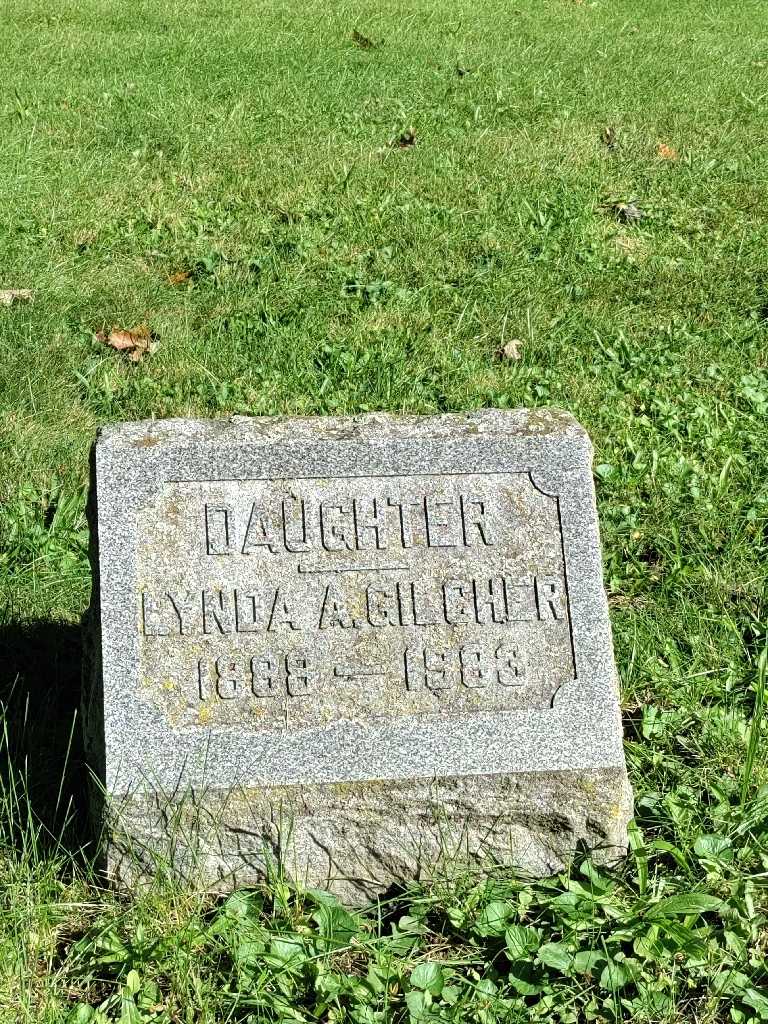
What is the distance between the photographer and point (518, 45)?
27.2ft

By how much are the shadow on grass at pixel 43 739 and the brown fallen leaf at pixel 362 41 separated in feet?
19.2

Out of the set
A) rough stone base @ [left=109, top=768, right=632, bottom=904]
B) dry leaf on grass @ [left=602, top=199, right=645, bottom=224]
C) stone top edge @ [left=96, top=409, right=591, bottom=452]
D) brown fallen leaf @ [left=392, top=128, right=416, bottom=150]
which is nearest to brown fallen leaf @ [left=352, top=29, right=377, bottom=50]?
brown fallen leaf @ [left=392, top=128, right=416, bottom=150]

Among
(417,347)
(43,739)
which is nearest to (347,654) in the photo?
(43,739)

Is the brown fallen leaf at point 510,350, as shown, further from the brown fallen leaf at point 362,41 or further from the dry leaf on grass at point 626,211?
the brown fallen leaf at point 362,41

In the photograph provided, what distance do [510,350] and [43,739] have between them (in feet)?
8.87

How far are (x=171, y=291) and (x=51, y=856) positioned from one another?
10.5 ft

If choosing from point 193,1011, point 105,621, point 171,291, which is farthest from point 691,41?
point 193,1011

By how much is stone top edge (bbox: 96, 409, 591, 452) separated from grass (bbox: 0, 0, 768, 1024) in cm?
82

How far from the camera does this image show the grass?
249cm

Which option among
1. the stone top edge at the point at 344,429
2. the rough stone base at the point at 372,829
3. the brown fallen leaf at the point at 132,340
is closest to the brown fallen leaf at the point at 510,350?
the brown fallen leaf at the point at 132,340

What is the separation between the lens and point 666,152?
6711mm

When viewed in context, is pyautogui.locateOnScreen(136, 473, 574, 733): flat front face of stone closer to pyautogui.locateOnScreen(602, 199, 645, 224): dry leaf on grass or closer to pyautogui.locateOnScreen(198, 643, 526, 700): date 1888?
pyautogui.locateOnScreen(198, 643, 526, 700): date 1888

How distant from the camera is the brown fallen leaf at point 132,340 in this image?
4.89 meters

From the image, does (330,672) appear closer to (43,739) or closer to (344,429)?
(344,429)
